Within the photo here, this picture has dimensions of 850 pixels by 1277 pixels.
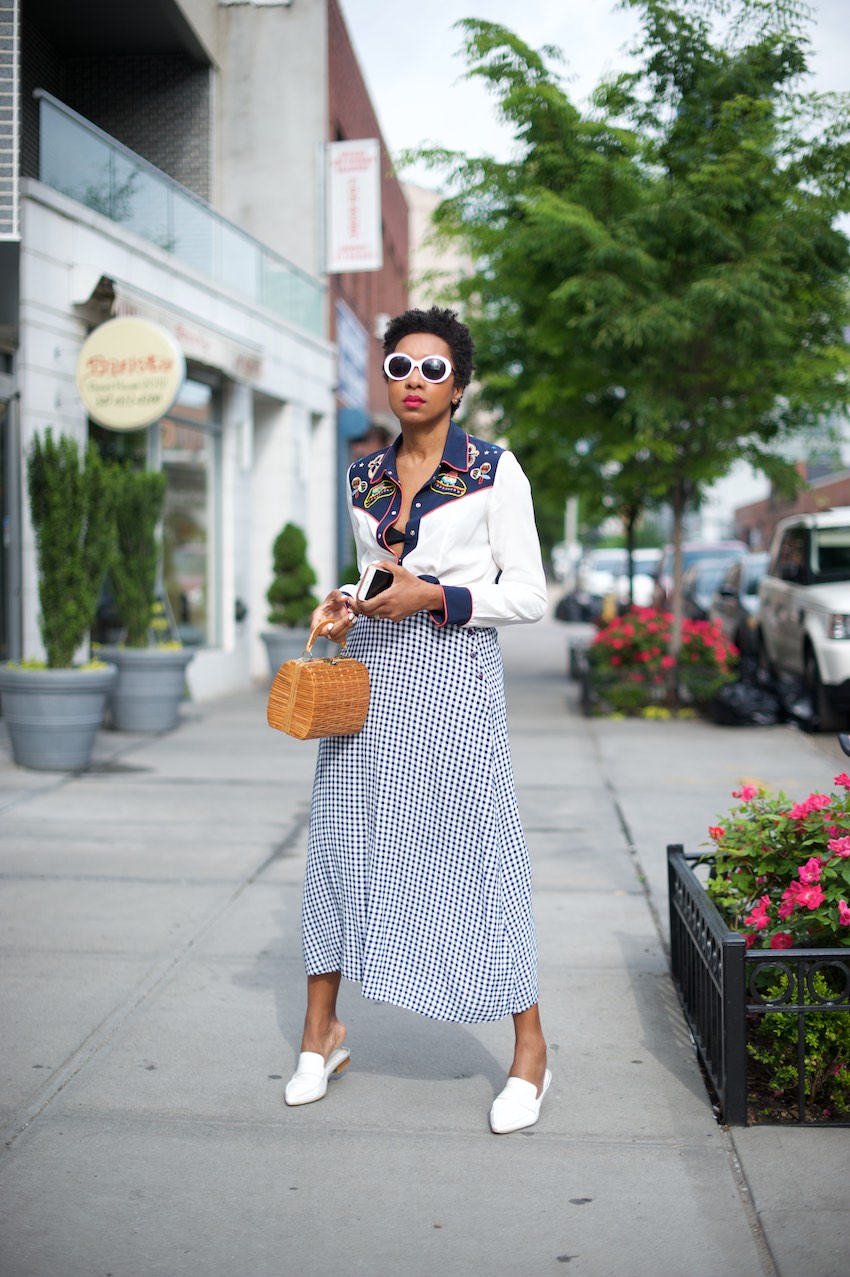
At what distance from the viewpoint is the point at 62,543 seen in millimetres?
8625

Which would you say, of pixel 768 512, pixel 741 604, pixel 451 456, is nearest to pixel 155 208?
pixel 741 604

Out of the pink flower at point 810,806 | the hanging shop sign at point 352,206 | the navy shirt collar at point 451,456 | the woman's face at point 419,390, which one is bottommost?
the pink flower at point 810,806

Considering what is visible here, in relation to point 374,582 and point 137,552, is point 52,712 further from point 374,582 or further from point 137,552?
point 374,582

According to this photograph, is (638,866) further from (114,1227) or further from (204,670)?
(204,670)

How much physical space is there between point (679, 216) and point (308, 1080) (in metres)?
8.57

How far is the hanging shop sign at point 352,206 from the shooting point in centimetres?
1745

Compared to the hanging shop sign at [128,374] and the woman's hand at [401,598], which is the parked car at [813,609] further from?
the woman's hand at [401,598]

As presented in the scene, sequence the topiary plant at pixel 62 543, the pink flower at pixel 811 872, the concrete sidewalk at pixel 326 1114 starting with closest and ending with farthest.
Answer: the concrete sidewalk at pixel 326 1114 < the pink flower at pixel 811 872 < the topiary plant at pixel 62 543

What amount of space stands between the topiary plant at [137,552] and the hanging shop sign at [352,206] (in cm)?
816

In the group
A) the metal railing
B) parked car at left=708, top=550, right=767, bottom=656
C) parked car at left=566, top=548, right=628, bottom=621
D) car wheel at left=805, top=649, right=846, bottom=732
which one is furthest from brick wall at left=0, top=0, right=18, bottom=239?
parked car at left=566, top=548, right=628, bottom=621

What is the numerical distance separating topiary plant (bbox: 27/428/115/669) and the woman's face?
5.83m

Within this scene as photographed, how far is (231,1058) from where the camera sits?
3785 mm

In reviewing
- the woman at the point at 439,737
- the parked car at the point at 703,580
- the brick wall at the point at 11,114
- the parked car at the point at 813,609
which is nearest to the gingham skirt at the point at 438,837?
the woman at the point at 439,737

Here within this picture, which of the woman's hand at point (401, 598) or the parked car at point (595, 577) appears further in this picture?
the parked car at point (595, 577)
